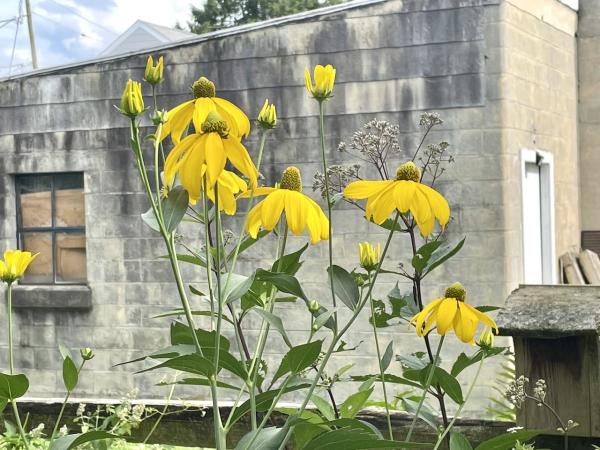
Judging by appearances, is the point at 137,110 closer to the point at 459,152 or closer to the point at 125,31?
the point at 459,152

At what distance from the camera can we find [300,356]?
1.46 meters

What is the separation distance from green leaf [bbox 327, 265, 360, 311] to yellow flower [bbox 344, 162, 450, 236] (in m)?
0.11

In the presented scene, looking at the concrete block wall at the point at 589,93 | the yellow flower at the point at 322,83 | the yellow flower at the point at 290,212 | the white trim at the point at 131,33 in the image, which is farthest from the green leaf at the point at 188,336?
the white trim at the point at 131,33

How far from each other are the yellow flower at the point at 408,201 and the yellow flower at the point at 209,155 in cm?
22

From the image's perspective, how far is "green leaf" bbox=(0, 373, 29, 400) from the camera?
1562 millimetres

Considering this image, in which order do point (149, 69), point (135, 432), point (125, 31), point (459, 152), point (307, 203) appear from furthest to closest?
1. point (125, 31)
2. point (459, 152)
3. point (135, 432)
4. point (307, 203)
5. point (149, 69)

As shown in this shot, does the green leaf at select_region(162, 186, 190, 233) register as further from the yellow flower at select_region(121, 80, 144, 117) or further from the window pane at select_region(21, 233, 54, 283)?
the window pane at select_region(21, 233, 54, 283)

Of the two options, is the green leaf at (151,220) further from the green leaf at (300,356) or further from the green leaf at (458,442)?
the green leaf at (458,442)

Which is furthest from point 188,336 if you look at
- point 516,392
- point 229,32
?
point 229,32

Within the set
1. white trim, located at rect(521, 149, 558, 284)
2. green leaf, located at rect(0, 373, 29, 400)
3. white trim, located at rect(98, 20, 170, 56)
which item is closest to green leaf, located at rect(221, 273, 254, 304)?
green leaf, located at rect(0, 373, 29, 400)

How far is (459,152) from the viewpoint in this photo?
6.81 meters

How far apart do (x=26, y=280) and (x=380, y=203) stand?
7.15 meters

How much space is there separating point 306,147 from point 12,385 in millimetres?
5590

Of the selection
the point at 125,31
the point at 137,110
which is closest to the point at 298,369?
the point at 137,110
